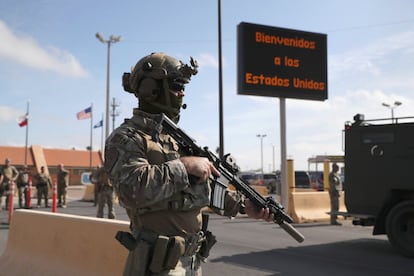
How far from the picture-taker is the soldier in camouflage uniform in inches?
82.6

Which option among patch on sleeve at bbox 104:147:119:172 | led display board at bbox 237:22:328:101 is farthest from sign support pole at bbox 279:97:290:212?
patch on sleeve at bbox 104:147:119:172

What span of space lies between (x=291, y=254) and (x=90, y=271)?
4.25m

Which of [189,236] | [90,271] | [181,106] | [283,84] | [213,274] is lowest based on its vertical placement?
[213,274]

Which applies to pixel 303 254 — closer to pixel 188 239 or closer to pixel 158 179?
pixel 188 239

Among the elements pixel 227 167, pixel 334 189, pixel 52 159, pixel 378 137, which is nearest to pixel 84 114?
pixel 52 159

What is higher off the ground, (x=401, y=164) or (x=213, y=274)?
(x=401, y=164)

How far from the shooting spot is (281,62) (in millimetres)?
13992

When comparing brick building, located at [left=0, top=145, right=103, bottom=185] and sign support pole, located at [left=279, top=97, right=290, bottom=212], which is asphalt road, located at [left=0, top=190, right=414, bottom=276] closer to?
sign support pole, located at [left=279, top=97, right=290, bottom=212]

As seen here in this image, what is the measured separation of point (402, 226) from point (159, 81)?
6.61 m

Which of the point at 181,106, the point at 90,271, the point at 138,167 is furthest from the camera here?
the point at 90,271

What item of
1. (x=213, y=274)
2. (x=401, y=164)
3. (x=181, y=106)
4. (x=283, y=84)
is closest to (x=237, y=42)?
(x=283, y=84)

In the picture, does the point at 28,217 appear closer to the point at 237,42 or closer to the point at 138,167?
the point at 138,167

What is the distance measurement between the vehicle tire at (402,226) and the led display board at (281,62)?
22.0ft

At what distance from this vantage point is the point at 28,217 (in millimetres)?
5121
